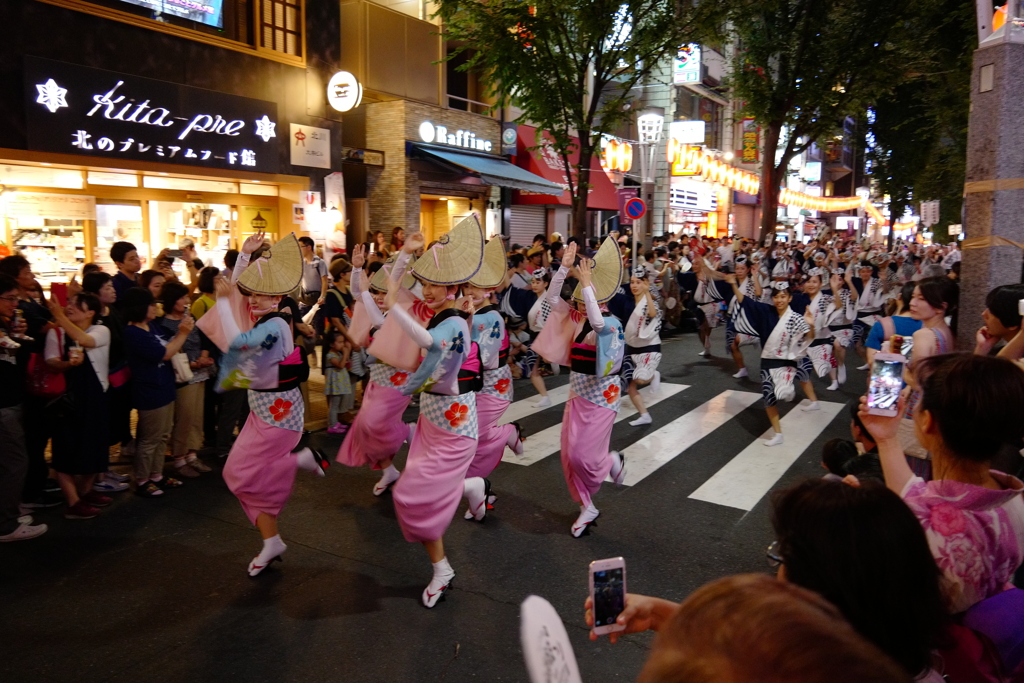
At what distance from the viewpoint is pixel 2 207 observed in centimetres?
888

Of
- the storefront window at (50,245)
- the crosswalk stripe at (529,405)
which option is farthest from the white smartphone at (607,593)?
the storefront window at (50,245)

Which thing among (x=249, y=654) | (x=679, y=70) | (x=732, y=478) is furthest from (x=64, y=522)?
(x=679, y=70)

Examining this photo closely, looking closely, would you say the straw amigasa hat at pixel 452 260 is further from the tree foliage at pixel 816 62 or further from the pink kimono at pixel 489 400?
the tree foliage at pixel 816 62

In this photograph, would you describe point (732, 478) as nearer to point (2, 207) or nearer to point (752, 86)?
point (2, 207)

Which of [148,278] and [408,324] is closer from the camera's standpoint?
[408,324]

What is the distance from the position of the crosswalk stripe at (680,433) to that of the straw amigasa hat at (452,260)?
2.79 metres

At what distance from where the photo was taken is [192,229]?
11.5 metres

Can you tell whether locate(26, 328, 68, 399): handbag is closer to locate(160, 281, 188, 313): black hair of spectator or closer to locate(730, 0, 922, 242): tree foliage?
locate(160, 281, 188, 313): black hair of spectator

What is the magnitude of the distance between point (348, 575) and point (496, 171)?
1346cm

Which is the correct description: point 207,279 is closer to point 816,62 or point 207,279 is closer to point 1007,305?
point 1007,305

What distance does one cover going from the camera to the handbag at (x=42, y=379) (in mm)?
4914

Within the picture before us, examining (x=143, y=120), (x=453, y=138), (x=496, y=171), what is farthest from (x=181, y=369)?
(x=453, y=138)

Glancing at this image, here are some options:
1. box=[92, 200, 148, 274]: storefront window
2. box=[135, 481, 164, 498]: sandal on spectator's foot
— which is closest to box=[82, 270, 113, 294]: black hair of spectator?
box=[135, 481, 164, 498]: sandal on spectator's foot

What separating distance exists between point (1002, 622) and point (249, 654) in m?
3.20
